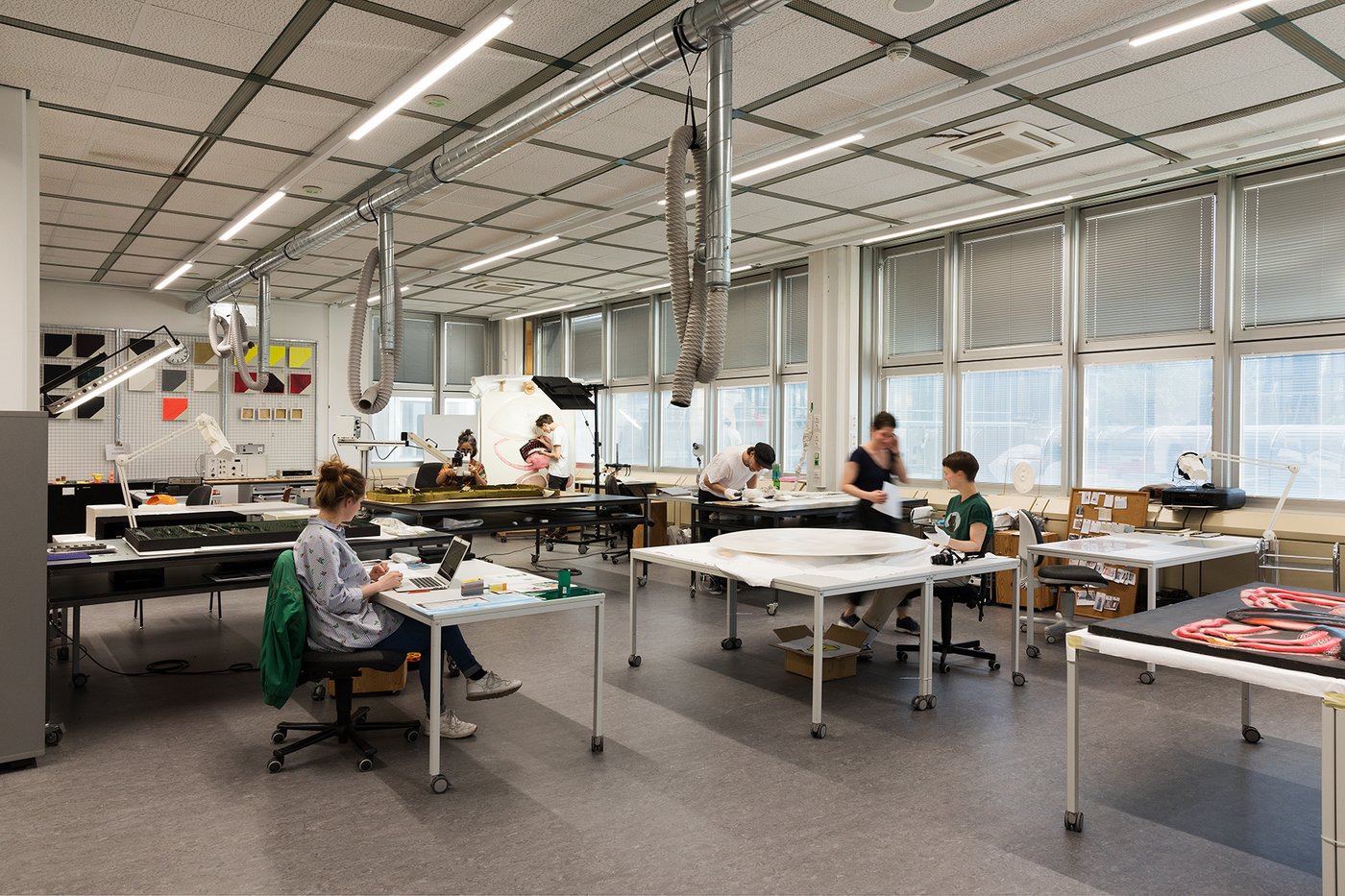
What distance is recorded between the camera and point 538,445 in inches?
379

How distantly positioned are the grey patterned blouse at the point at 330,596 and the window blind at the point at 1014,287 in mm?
6325

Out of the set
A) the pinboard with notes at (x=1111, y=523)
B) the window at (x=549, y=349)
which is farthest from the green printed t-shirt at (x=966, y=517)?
the window at (x=549, y=349)

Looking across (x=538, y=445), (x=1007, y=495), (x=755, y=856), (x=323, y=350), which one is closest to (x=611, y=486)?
(x=538, y=445)

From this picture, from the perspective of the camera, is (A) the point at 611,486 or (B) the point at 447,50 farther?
(A) the point at 611,486

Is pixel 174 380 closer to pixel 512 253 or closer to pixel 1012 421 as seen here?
pixel 512 253

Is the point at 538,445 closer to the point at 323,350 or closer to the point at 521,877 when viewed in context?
the point at 323,350

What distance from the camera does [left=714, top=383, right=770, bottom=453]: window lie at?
10.1 m

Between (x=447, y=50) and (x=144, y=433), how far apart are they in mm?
8527

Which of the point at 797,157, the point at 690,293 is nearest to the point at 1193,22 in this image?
the point at 797,157

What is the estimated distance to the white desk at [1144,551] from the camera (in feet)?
14.9

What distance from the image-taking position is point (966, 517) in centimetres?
490

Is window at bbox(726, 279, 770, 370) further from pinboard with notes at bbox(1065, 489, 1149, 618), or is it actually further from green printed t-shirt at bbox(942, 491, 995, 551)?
green printed t-shirt at bbox(942, 491, 995, 551)

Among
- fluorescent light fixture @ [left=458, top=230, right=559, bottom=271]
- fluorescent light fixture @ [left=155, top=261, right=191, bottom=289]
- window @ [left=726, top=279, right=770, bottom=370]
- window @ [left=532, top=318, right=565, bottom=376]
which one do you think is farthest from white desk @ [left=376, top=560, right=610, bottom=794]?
window @ [left=532, top=318, right=565, bottom=376]

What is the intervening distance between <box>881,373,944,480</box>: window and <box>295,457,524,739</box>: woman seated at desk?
6.04 meters
